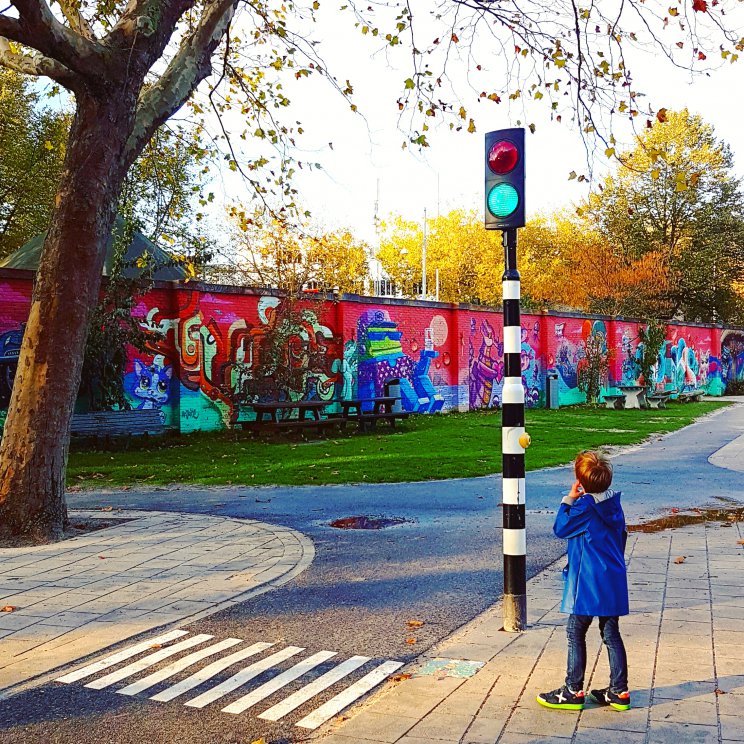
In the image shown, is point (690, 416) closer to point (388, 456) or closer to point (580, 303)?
point (388, 456)

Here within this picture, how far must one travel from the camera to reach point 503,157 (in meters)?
5.46

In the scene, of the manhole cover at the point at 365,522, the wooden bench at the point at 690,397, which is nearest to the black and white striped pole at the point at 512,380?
the manhole cover at the point at 365,522

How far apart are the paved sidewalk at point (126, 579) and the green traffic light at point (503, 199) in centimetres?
328

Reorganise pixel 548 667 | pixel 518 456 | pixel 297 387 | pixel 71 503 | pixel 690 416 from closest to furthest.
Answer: pixel 548 667, pixel 518 456, pixel 71 503, pixel 297 387, pixel 690 416

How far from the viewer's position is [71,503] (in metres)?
10.7

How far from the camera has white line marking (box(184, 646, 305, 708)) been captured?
14.5 ft

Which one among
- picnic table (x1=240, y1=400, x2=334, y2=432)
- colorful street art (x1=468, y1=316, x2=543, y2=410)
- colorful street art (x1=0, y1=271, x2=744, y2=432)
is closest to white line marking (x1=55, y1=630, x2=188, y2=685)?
colorful street art (x1=0, y1=271, x2=744, y2=432)

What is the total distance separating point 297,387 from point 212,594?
1315cm

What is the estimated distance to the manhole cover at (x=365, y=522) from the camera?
9.01m

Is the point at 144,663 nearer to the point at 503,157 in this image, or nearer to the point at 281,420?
the point at 503,157

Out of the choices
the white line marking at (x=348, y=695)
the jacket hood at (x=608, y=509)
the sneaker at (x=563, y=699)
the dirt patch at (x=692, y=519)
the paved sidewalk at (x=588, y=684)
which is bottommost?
the white line marking at (x=348, y=695)

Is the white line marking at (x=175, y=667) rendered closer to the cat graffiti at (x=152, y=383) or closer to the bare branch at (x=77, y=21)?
the bare branch at (x=77, y=21)

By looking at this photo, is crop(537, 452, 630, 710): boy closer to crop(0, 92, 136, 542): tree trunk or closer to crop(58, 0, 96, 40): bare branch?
crop(0, 92, 136, 542): tree trunk

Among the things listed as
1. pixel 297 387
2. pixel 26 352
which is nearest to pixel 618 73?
pixel 26 352
